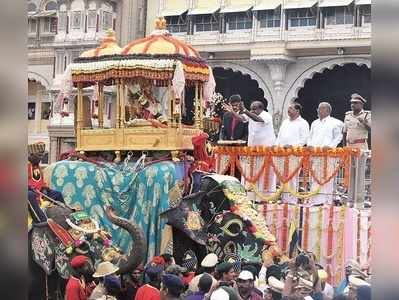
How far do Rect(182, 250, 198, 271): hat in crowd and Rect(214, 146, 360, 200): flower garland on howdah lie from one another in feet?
5.06

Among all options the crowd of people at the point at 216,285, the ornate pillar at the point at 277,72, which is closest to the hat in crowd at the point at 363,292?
the crowd of people at the point at 216,285

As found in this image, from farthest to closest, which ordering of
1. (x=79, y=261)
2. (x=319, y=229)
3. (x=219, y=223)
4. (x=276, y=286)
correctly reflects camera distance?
(x=319, y=229), (x=219, y=223), (x=79, y=261), (x=276, y=286)

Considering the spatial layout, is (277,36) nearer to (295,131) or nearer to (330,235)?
(295,131)

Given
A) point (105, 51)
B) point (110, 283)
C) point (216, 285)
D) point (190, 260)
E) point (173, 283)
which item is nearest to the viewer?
point (173, 283)

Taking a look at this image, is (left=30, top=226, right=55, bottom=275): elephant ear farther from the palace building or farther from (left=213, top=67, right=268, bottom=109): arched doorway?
(left=213, top=67, right=268, bottom=109): arched doorway

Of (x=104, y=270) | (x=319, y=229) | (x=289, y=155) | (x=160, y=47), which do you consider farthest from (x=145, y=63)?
(x=104, y=270)

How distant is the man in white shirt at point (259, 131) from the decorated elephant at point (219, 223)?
769 millimetres

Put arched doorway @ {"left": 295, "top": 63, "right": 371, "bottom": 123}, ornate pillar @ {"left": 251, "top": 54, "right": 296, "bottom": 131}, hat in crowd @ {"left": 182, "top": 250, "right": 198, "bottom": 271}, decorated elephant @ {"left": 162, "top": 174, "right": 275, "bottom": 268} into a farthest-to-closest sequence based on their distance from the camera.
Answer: arched doorway @ {"left": 295, "top": 63, "right": 371, "bottom": 123} → ornate pillar @ {"left": 251, "top": 54, "right": 296, "bottom": 131} → decorated elephant @ {"left": 162, "top": 174, "right": 275, "bottom": 268} → hat in crowd @ {"left": 182, "top": 250, "right": 198, "bottom": 271}

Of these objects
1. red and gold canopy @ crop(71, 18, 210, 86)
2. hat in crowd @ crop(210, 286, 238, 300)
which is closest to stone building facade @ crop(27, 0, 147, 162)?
red and gold canopy @ crop(71, 18, 210, 86)

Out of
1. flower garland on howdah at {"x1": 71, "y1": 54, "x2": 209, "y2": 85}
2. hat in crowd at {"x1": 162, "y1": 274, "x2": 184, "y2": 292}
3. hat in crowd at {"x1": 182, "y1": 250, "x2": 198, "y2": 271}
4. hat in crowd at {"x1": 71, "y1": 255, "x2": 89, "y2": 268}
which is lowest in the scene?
hat in crowd at {"x1": 182, "y1": 250, "x2": 198, "y2": 271}

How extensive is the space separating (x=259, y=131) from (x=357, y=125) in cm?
127

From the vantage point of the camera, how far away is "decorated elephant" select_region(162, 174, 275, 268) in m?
7.66

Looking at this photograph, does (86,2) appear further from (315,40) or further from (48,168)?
(48,168)

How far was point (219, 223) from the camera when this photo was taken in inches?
311
